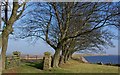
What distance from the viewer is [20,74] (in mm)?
18750

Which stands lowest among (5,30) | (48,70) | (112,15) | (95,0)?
(48,70)

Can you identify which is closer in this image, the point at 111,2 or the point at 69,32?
the point at 111,2

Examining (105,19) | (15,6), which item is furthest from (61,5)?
(15,6)

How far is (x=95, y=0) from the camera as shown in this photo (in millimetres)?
21984

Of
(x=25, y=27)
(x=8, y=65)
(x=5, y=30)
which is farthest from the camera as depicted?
(x=25, y=27)

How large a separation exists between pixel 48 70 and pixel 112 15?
25.5ft

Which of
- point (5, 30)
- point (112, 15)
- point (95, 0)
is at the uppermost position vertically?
point (95, 0)

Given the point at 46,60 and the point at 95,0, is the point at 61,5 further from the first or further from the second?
the point at 46,60

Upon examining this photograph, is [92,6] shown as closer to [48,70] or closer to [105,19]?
[105,19]

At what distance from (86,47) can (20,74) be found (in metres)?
27.7

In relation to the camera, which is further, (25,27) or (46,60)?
(25,27)

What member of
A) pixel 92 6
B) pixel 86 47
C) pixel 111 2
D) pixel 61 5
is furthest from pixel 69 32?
pixel 86 47

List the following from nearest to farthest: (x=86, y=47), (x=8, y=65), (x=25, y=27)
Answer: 1. (x=8, y=65)
2. (x=25, y=27)
3. (x=86, y=47)

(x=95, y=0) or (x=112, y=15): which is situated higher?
(x=95, y=0)
